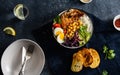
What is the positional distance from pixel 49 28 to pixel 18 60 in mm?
240

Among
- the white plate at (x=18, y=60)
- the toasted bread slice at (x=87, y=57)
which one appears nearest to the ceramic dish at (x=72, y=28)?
the toasted bread slice at (x=87, y=57)

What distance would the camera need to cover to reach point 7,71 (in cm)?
327

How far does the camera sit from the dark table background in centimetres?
329

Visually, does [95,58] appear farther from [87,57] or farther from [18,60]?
[18,60]

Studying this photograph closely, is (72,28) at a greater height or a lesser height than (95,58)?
greater

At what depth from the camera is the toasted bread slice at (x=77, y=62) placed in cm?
324

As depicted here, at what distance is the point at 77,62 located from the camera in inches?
127

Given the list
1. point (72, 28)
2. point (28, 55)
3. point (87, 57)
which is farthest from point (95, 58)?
point (28, 55)

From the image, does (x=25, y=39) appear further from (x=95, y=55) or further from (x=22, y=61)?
(x=95, y=55)

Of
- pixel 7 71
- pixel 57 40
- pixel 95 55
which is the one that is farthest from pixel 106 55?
pixel 7 71

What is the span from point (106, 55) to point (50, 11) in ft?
1.26

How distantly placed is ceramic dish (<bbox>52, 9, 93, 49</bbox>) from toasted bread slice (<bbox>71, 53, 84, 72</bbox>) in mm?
54

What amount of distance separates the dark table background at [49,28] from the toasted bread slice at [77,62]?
0.13 feet

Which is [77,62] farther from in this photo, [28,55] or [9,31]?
[9,31]
